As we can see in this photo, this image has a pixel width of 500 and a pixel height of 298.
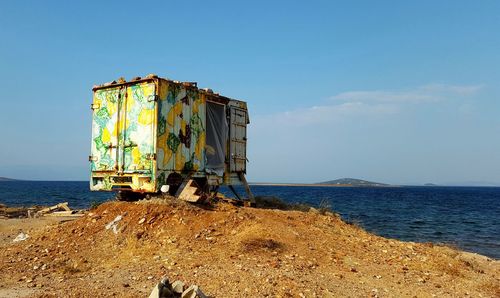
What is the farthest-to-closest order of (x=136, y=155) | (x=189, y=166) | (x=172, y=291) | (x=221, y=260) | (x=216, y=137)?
(x=216, y=137) → (x=189, y=166) → (x=136, y=155) → (x=221, y=260) → (x=172, y=291)

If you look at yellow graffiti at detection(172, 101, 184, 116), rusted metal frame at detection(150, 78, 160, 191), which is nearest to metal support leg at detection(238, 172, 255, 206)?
yellow graffiti at detection(172, 101, 184, 116)

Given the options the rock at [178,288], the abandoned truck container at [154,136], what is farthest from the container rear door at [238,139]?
the rock at [178,288]

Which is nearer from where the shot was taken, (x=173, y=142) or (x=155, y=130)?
(x=155, y=130)

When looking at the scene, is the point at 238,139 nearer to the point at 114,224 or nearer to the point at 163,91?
the point at 163,91

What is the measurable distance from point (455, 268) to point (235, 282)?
6035mm

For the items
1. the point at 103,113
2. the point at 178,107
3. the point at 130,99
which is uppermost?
the point at 130,99

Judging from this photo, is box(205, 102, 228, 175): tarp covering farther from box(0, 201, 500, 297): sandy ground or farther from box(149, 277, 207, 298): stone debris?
box(149, 277, 207, 298): stone debris

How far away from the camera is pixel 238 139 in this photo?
53.1 ft

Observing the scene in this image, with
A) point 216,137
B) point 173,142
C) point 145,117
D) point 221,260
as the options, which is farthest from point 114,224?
point 216,137

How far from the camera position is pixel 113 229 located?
413 inches

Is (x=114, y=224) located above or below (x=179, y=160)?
below

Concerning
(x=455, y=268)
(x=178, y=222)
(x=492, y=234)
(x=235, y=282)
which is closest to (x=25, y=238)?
(x=178, y=222)

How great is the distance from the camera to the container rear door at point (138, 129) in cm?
1219

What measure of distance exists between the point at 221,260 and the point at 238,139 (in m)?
7.89
